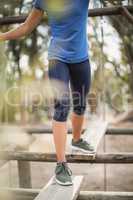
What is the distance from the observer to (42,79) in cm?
667

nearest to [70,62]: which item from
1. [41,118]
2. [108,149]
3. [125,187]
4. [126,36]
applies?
[125,187]

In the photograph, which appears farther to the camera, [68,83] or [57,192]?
[68,83]

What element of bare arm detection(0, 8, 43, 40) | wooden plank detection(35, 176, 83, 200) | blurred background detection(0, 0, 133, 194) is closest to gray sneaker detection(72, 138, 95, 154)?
wooden plank detection(35, 176, 83, 200)

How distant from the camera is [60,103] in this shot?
85.8 inches

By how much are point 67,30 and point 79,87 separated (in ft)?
1.10

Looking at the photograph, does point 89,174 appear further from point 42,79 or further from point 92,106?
point 42,79

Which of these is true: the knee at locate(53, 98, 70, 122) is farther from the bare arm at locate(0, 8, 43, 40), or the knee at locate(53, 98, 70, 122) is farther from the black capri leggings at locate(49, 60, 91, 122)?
the bare arm at locate(0, 8, 43, 40)

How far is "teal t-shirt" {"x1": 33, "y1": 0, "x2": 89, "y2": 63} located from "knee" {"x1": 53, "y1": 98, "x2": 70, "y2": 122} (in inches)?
7.9

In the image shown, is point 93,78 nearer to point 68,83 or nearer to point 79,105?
point 79,105

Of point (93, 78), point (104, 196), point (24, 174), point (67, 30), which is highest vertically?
point (67, 30)

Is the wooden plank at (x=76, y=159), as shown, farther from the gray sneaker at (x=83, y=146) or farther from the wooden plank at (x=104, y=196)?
the wooden plank at (x=104, y=196)

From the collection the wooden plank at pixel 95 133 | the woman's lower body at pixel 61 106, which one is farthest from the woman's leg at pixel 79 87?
the wooden plank at pixel 95 133

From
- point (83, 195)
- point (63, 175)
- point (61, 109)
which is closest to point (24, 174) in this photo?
point (83, 195)

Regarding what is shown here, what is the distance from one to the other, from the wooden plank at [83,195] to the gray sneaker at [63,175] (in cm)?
35
